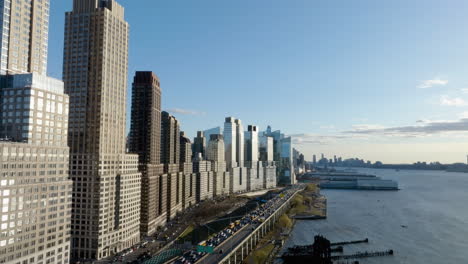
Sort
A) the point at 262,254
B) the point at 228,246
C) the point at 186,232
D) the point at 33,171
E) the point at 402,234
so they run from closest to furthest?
the point at 33,171
the point at 228,246
the point at 262,254
the point at 186,232
the point at 402,234

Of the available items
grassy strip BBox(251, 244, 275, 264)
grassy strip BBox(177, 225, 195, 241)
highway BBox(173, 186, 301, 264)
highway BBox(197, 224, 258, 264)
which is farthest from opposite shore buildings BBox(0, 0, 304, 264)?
grassy strip BBox(251, 244, 275, 264)

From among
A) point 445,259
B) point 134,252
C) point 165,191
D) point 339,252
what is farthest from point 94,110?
point 445,259

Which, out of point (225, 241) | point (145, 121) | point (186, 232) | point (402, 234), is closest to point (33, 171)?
point (225, 241)

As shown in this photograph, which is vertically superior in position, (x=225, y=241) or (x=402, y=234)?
(x=225, y=241)

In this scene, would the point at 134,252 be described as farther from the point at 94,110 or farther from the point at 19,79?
the point at 19,79

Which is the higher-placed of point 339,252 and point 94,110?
point 94,110

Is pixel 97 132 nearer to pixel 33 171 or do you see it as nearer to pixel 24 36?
pixel 24 36
